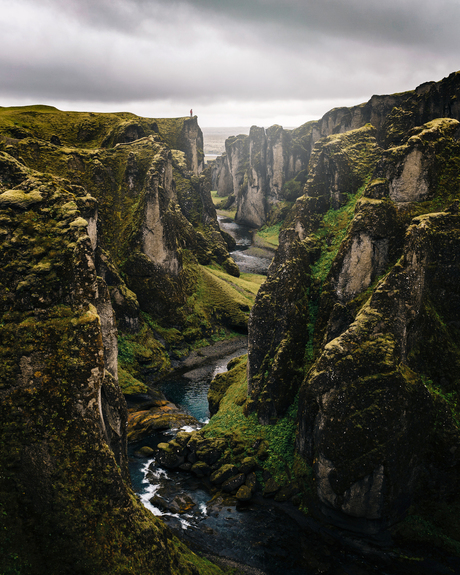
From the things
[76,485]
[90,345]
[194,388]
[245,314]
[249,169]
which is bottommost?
[194,388]

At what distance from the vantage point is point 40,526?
15758mm

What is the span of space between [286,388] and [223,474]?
27.2 ft

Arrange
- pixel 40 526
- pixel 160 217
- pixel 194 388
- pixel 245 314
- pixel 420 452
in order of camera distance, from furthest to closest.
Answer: pixel 245 314 → pixel 160 217 → pixel 194 388 → pixel 420 452 → pixel 40 526

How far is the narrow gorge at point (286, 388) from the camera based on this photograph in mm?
16312

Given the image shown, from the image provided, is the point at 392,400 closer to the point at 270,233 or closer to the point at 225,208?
the point at 270,233

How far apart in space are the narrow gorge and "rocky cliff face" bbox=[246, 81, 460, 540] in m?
0.12

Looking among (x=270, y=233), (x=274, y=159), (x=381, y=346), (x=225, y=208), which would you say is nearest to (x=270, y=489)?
(x=381, y=346)

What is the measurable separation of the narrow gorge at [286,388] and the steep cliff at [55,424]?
0.19 ft

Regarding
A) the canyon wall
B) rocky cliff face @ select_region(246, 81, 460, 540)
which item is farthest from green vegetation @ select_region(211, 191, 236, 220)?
the canyon wall

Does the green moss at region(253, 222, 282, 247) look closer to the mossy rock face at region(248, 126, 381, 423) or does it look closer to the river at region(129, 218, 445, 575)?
the mossy rock face at region(248, 126, 381, 423)

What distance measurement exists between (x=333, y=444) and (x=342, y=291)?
1157 cm

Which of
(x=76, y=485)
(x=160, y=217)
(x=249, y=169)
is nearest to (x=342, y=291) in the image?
(x=76, y=485)

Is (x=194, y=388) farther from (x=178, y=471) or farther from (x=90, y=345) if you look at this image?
(x=90, y=345)

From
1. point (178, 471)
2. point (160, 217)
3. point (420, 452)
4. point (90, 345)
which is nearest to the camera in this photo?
point (90, 345)
